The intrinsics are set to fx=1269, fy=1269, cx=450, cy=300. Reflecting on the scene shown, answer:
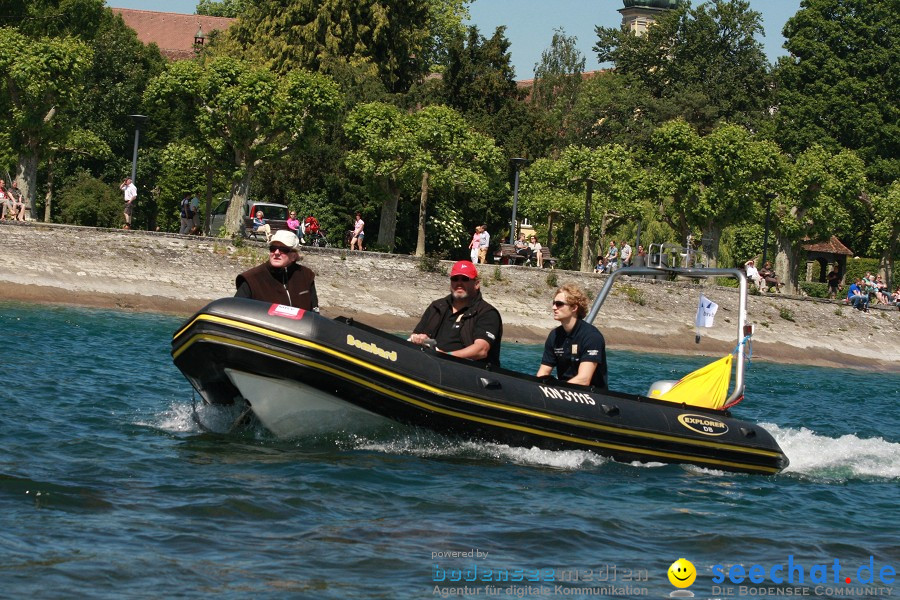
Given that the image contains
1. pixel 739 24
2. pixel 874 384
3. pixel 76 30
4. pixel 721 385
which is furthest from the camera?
pixel 739 24

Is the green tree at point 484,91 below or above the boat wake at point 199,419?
above

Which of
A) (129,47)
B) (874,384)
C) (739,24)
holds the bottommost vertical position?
(874,384)

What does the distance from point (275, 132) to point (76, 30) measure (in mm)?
15446

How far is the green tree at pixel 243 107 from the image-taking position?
1421 inches

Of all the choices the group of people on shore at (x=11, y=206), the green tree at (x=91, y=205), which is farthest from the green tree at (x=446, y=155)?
the group of people on shore at (x=11, y=206)

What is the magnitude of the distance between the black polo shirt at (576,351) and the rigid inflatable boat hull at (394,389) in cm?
35

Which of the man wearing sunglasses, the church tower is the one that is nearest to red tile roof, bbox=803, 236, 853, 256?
the church tower

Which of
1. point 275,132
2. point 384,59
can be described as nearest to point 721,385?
point 275,132

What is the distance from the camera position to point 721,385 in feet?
41.8

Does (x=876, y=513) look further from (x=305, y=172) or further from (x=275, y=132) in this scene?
(x=305, y=172)

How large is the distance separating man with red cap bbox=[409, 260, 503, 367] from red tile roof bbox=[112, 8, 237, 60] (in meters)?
75.9

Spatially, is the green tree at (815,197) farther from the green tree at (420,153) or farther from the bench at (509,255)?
the green tree at (420,153)

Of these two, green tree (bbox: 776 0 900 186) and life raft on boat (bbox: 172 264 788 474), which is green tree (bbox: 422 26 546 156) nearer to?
green tree (bbox: 776 0 900 186)

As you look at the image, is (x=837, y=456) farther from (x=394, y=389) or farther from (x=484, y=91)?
(x=484, y=91)
